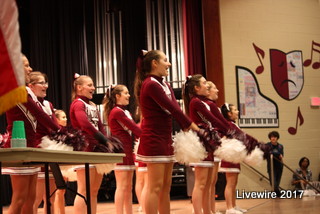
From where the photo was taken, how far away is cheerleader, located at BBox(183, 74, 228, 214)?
16.4ft

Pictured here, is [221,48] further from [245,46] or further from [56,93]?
[56,93]

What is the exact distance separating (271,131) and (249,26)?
2081 millimetres

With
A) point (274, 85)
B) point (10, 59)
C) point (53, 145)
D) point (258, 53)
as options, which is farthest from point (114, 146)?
point (274, 85)

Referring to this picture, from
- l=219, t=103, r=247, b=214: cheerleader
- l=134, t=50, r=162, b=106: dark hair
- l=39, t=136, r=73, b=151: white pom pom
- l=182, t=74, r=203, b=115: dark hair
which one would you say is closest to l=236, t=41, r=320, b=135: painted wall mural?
l=219, t=103, r=247, b=214: cheerleader

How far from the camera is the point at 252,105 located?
Result: 10.1 m

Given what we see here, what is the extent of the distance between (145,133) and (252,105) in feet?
21.1

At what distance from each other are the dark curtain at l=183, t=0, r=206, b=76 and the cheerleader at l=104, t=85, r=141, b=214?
4.21 m

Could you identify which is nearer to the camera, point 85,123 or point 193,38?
point 85,123

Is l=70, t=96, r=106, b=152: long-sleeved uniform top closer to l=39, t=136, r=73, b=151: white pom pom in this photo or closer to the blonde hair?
l=39, t=136, r=73, b=151: white pom pom

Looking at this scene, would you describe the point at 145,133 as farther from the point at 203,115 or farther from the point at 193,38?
the point at 193,38

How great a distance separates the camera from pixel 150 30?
991 centimetres

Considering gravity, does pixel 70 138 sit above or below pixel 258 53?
below

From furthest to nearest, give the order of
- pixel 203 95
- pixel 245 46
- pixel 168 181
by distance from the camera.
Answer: pixel 245 46 < pixel 203 95 < pixel 168 181

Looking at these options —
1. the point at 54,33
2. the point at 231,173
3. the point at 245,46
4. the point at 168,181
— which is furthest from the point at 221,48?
the point at 168,181
